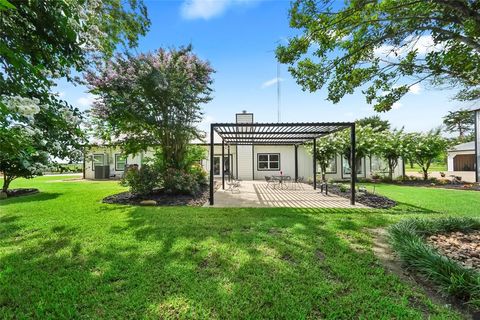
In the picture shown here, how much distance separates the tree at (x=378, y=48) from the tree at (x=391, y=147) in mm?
11396

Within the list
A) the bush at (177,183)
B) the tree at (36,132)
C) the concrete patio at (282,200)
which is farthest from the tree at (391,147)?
the tree at (36,132)

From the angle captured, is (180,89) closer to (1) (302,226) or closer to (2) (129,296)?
(1) (302,226)

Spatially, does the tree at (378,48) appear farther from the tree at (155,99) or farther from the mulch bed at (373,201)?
the tree at (155,99)

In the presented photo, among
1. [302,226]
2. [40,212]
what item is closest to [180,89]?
[40,212]

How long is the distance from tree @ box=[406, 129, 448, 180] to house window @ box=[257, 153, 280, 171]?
30.8ft

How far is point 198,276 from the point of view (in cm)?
336

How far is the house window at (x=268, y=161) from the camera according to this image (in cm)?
A: 2062

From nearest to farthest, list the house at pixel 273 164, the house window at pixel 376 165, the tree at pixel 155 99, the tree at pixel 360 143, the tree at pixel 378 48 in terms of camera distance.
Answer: the tree at pixel 378 48 → the tree at pixel 155 99 → the tree at pixel 360 143 → the house at pixel 273 164 → the house window at pixel 376 165

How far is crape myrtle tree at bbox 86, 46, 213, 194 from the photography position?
9141 mm

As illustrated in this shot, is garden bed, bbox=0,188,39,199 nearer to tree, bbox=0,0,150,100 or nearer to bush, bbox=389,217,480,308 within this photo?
tree, bbox=0,0,150,100

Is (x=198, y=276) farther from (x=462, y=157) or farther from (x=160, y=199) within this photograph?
(x=462, y=157)

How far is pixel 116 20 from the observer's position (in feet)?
20.8

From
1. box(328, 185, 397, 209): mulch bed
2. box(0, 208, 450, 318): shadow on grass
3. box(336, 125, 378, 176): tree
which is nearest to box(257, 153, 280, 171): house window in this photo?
box(336, 125, 378, 176): tree

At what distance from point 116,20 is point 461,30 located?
813 centimetres
